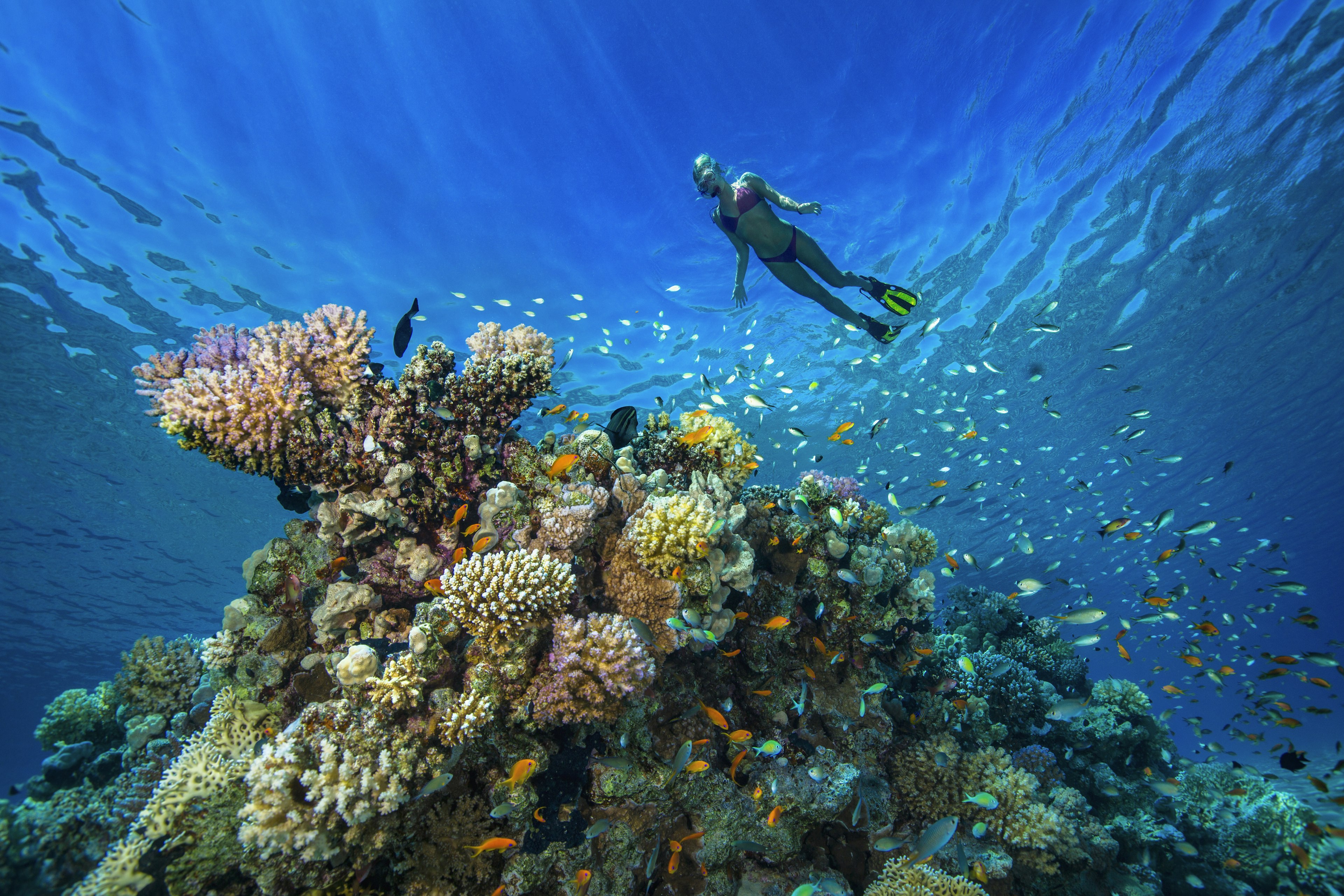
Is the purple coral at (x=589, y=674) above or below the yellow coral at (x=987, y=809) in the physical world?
above

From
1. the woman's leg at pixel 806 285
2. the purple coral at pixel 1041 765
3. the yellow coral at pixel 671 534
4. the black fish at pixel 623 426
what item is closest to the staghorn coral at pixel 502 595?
the yellow coral at pixel 671 534

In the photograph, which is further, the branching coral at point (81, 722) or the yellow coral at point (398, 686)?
the branching coral at point (81, 722)

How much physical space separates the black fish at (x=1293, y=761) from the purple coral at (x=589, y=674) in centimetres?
895

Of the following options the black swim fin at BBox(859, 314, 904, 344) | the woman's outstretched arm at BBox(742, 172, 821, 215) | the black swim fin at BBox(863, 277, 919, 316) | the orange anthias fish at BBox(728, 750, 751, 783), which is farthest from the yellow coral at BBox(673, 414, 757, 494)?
the woman's outstretched arm at BBox(742, 172, 821, 215)

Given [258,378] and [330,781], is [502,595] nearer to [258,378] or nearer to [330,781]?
[330,781]

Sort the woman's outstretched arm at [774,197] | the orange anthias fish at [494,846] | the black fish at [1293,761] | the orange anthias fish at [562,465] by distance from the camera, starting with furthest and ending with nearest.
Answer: the woman's outstretched arm at [774,197] → the black fish at [1293,761] → the orange anthias fish at [562,465] → the orange anthias fish at [494,846]

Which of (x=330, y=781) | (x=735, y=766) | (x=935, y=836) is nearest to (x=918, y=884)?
(x=935, y=836)

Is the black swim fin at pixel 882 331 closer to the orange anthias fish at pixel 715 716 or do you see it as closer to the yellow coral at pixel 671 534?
the yellow coral at pixel 671 534

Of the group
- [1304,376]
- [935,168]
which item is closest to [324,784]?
[935,168]

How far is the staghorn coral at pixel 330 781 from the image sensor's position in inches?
116

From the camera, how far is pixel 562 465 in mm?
4527

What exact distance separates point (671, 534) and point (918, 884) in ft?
12.6

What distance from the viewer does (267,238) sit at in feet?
44.6

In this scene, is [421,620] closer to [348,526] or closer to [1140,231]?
[348,526]
